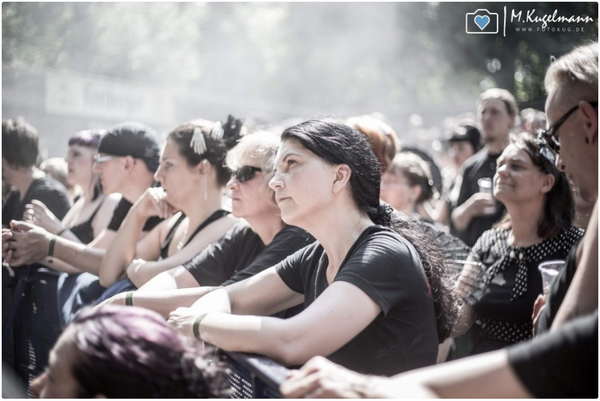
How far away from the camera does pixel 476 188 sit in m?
5.65

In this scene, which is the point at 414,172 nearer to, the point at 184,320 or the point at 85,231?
the point at 85,231

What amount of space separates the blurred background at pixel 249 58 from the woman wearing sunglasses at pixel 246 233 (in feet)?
1.32

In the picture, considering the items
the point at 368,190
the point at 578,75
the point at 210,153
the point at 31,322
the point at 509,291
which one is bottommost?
the point at 31,322

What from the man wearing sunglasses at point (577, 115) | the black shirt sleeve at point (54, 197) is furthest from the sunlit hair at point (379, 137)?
the black shirt sleeve at point (54, 197)

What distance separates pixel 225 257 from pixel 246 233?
0.18 m

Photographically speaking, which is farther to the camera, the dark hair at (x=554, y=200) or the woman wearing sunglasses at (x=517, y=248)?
the dark hair at (x=554, y=200)

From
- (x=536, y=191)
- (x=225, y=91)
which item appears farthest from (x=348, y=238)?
(x=225, y=91)

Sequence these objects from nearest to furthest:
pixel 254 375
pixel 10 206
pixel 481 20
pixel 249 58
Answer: pixel 254 375
pixel 10 206
pixel 481 20
pixel 249 58

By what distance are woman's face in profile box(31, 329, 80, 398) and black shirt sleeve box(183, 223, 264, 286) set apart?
1.75 meters

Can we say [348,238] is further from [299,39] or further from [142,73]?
[299,39]

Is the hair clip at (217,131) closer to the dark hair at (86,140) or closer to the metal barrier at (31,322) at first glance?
the metal barrier at (31,322)

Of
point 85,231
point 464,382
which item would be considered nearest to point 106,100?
point 85,231

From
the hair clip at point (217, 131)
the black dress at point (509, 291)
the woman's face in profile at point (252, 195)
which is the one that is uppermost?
the hair clip at point (217, 131)

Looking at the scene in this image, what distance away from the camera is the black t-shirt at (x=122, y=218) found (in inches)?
176
